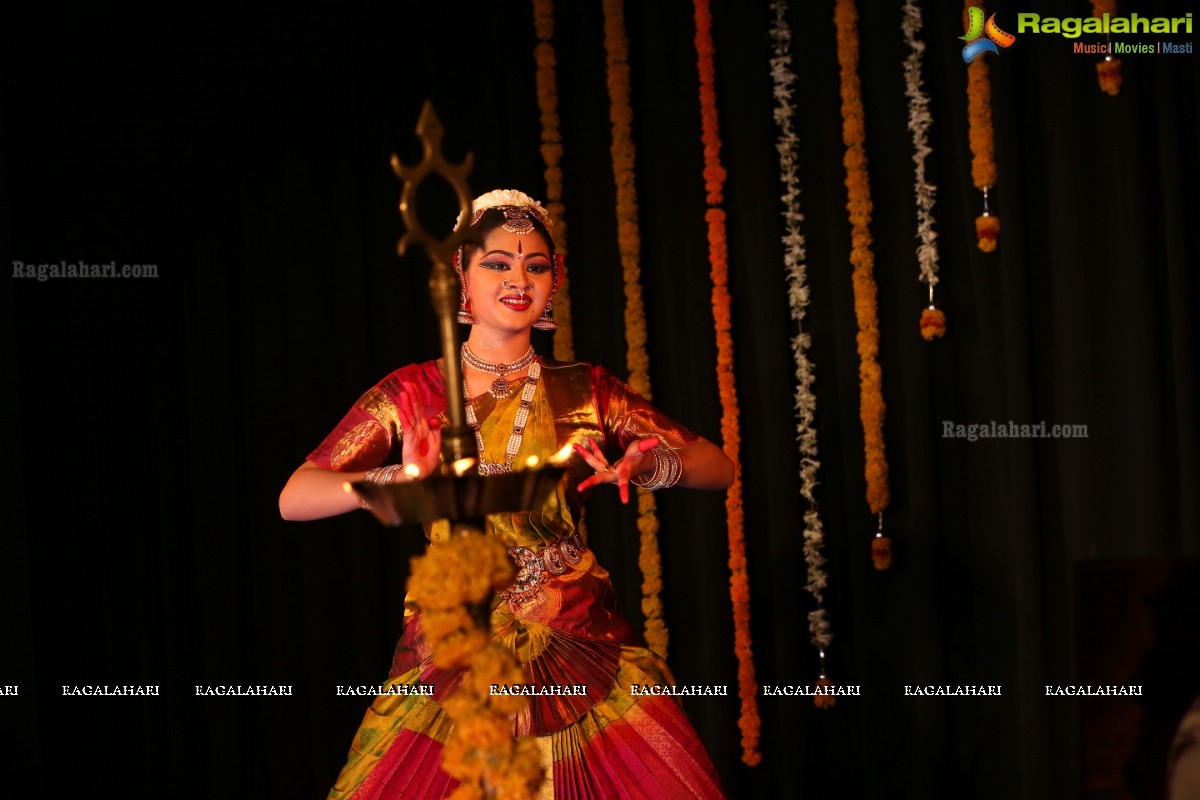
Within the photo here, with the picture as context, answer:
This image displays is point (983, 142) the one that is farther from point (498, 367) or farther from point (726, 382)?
point (498, 367)

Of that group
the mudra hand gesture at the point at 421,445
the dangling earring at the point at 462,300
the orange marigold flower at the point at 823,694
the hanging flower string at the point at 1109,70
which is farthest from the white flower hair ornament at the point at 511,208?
the orange marigold flower at the point at 823,694

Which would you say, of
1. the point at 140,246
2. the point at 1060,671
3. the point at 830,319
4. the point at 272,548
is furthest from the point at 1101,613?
the point at 140,246

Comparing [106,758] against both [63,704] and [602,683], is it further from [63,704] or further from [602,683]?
[602,683]

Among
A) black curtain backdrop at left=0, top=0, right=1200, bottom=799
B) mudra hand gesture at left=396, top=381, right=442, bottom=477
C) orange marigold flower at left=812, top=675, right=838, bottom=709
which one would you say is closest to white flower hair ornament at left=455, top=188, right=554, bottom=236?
mudra hand gesture at left=396, top=381, right=442, bottom=477

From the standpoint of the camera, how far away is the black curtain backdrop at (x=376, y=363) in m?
3.69

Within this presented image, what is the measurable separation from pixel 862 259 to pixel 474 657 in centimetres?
232

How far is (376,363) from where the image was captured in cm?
409

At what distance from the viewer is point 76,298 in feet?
13.1

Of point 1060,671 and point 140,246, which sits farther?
point 140,246

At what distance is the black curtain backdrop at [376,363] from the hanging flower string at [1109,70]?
174 mm

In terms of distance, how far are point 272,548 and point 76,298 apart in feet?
3.21

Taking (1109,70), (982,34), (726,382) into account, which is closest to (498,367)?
(726,382)

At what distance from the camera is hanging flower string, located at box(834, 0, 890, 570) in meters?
3.71

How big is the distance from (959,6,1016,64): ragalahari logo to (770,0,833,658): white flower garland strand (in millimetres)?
556
